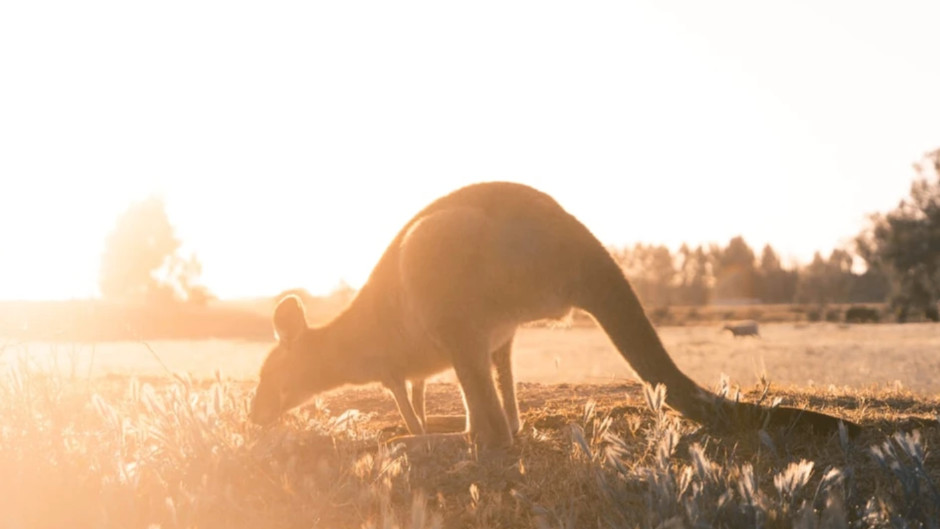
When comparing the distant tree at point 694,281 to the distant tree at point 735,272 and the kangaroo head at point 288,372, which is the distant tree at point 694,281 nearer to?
the distant tree at point 735,272

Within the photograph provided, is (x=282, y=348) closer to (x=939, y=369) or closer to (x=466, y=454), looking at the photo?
(x=466, y=454)

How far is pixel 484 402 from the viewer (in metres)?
5.61

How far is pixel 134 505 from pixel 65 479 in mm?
690

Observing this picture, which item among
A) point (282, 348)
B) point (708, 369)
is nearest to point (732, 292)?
point (708, 369)

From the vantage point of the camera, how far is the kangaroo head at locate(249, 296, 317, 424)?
295 inches

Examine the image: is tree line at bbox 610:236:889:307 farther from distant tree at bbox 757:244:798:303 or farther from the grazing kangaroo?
the grazing kangaroo

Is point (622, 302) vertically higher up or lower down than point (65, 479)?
higher up

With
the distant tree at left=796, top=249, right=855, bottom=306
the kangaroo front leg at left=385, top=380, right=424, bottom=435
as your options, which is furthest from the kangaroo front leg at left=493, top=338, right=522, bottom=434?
the distant tree at left=796, top=249, right=855, bottom=306

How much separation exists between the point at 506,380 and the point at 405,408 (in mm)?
823

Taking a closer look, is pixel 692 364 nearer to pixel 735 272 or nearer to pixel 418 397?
pixel 418 397

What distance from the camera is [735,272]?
116875 millimetres

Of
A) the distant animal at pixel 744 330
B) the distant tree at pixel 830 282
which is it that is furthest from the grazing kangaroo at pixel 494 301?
the distant tree at pixel 830 282

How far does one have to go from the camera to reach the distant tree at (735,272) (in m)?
114

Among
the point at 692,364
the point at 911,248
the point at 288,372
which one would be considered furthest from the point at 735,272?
the point at 288,372
